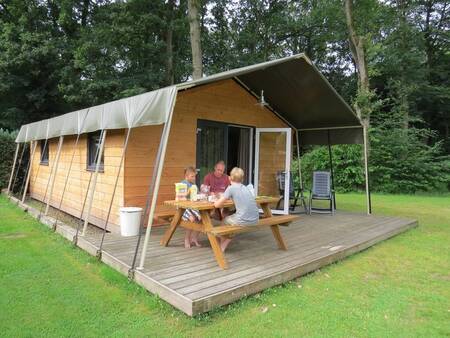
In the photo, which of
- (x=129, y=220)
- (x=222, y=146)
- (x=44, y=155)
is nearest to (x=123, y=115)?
(x=129, y=220)

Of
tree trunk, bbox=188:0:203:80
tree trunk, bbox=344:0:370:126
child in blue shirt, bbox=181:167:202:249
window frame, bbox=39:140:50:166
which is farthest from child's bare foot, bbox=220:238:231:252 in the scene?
tree trunk, bbox=344:0:370:126

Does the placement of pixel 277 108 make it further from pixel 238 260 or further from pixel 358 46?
pixel 358 46

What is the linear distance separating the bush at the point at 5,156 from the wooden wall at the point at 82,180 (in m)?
1.01

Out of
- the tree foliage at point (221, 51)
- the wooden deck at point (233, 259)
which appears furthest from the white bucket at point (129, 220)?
the tree foliage at point (221, 51)

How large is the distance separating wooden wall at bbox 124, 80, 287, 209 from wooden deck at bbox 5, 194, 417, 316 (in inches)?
32.4

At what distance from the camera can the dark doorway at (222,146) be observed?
641 centimetres

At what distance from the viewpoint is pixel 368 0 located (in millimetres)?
13852

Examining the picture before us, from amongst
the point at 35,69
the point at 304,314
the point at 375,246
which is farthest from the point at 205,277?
the point at 35,69

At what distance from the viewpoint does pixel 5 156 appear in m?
10.3

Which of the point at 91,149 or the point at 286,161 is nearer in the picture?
the point at 91,149

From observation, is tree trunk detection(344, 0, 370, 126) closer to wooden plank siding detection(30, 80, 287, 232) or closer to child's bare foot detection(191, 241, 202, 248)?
wooden plank siding detection(30, 80, 287, 232)

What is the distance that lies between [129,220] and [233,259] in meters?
1.79

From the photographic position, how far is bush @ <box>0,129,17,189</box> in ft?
33.6

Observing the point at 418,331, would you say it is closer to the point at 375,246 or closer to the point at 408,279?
the point at 408,279
